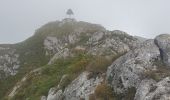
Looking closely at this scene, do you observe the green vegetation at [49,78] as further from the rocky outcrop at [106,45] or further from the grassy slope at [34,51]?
the grassy slope at [34,51]

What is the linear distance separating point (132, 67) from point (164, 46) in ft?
16.8

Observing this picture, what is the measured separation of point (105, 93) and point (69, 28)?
85462mm

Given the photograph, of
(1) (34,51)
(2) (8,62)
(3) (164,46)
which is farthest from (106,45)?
(1) (34,51)

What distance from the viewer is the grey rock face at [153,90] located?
29.3m

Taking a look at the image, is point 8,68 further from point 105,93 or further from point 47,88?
point 105,93

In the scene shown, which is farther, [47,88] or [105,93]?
[47,88]

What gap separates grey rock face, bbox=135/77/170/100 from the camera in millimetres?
29344

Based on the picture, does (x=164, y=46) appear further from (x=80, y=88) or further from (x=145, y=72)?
(x=80, y=88)

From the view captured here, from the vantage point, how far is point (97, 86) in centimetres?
3628

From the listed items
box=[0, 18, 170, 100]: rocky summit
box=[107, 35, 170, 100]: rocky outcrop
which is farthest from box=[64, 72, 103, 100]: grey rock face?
box=[107, 35, 170, 100]: rocky outcrop

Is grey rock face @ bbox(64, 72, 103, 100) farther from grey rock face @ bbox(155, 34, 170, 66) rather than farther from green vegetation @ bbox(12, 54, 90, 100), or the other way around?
grey rock face @ bbox(155, 34, 170, 66)

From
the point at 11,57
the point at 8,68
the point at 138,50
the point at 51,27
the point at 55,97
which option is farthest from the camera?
the point at 51,27

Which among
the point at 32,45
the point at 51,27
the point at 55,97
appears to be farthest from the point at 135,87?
the point at 51,27

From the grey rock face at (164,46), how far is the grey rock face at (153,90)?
16.4 ft
